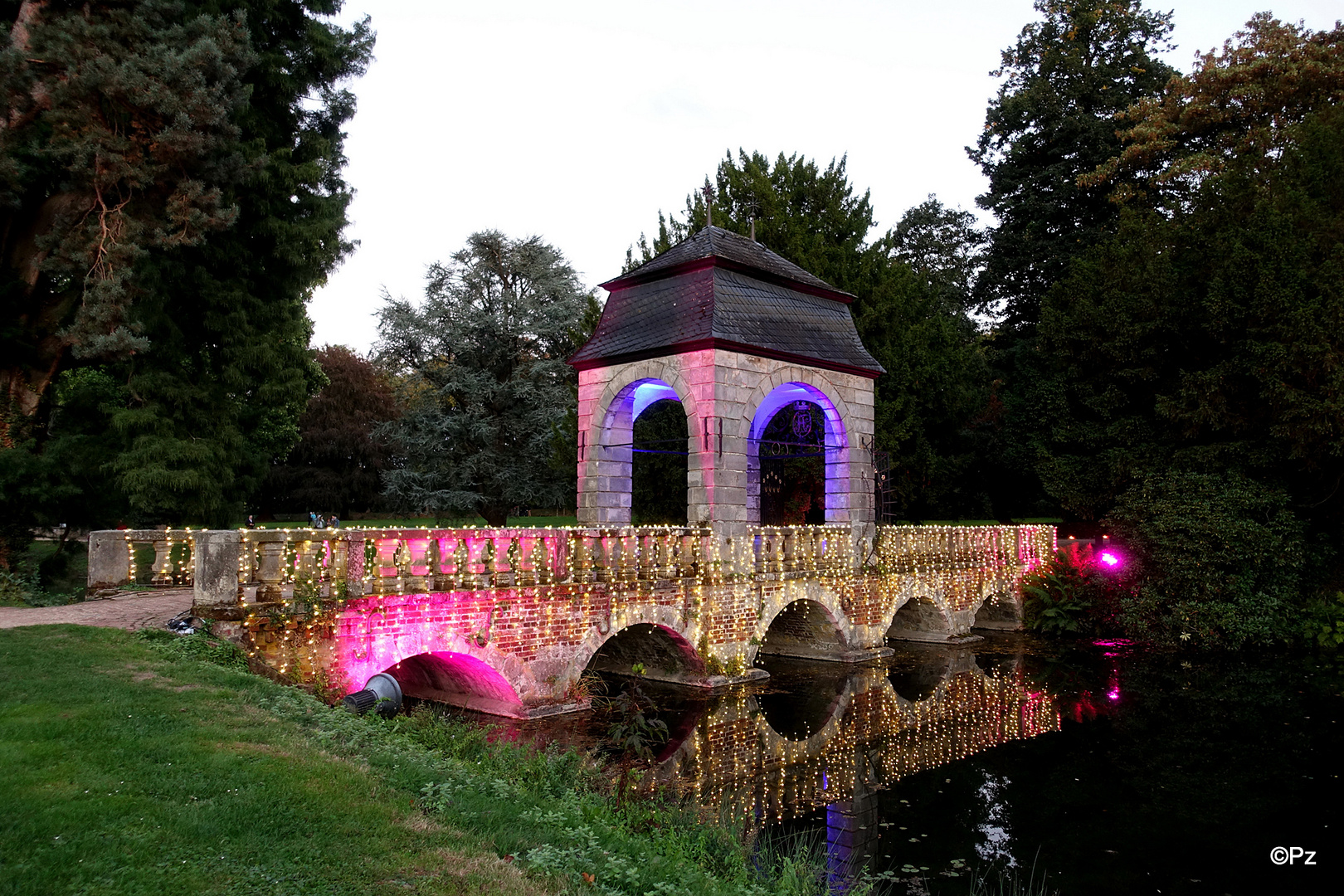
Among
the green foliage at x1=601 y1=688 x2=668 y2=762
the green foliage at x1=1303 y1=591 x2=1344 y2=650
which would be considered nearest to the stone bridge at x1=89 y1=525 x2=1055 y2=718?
the green foliage at x1=601 y1=688 x2=668 y2=762

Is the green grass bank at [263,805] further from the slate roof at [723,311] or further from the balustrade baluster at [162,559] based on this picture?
the slate roof at [723,311]

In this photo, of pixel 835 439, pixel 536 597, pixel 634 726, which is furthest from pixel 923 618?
pixel 634 726

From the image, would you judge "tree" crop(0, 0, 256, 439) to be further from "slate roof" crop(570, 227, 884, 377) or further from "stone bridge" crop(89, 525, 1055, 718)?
"slate roof" crop(570, 227, 884, 377)

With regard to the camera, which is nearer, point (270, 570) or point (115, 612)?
point (270, 570)

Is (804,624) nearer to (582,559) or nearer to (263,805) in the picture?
(582,559)

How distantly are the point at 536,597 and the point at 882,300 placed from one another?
14.6 metres

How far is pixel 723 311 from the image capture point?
47.0 ft

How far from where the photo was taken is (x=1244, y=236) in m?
17.9

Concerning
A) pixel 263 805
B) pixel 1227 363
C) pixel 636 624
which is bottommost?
pixel 636 624

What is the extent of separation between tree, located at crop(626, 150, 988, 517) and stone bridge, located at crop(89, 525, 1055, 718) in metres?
4.86

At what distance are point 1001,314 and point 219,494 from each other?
82.1 feet

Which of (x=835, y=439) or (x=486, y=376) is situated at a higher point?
(x=486, y=376)

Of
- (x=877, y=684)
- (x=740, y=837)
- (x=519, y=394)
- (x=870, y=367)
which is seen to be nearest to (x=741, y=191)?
(x=870, y=367)

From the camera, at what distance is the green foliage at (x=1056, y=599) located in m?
20.0
